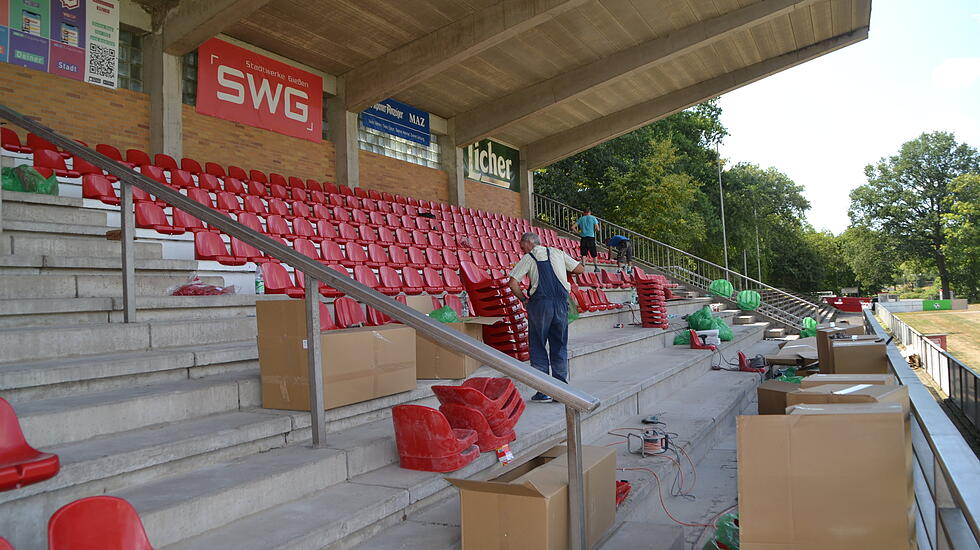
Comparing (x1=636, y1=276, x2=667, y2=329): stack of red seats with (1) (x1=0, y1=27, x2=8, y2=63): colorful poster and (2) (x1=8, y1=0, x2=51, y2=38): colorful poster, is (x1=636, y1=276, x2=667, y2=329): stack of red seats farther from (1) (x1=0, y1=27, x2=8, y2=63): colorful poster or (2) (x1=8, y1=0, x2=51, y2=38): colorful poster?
(1) (x1=0, y1=27, x2=8, y2=63): colorful poster

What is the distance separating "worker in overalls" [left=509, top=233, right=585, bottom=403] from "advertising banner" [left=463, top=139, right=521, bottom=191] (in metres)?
12.8

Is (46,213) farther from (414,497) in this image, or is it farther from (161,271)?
(414,497)

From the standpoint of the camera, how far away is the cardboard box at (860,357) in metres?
4.73

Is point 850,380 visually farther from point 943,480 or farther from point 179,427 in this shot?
point 179,427

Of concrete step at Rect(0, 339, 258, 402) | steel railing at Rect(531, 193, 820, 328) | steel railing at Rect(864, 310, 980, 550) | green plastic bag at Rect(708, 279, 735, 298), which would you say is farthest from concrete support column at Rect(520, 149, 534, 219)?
steel railing at Rect(864, 310, 980, 550)

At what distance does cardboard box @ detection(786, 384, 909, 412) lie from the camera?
2619mm

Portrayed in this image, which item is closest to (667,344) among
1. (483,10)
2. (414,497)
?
(483,10)

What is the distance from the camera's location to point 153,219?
6.67m

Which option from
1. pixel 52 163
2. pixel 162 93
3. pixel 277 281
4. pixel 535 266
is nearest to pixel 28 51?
pixel 162 93

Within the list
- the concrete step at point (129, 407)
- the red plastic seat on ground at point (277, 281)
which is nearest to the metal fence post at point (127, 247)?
the concrete step at point (129, 407)

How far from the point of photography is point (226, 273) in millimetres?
6492

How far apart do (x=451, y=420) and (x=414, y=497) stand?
0.73 meters

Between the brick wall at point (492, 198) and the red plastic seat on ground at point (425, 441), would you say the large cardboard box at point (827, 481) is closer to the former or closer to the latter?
the red plastic seat on ground at point (425, 441)

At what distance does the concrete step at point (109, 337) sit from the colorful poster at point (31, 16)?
679cm
